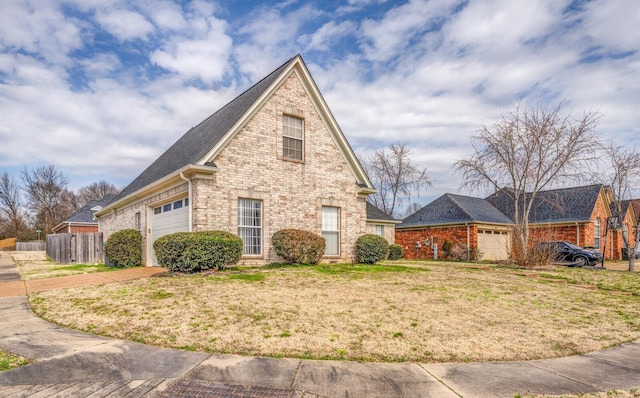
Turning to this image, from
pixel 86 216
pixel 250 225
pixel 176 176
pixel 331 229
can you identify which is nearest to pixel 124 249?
pixel 176 176

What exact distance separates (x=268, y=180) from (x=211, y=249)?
145 inches

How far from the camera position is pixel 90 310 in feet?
21.7

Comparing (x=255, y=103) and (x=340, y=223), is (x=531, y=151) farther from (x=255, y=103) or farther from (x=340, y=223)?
(x=255, y=103)

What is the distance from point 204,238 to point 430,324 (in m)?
7.03

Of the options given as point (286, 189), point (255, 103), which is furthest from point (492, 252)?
point (255, 103)

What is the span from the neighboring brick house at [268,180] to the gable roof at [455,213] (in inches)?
451

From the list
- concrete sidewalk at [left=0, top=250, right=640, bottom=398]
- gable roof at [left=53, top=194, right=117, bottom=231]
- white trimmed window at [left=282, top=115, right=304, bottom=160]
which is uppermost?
white trimmed window at [left=282, top=115, right=304, bottom=160]

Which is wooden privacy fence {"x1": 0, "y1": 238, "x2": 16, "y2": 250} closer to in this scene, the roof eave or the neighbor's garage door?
the roof eave

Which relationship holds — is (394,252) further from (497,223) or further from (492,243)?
(497,223)

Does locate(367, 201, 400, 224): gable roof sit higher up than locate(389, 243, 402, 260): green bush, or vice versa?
locate(367, 201, 400, 224): gable roof

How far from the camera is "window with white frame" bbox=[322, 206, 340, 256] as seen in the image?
15.3 m

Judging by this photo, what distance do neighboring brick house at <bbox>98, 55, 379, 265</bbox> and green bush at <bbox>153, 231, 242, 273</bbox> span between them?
1.11 m

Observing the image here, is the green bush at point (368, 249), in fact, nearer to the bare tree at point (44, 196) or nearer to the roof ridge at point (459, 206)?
the roof ridge at point (459, 206)

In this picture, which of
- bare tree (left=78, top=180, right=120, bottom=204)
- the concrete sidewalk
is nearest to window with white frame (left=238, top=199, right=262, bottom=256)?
the concrete sidewalk
